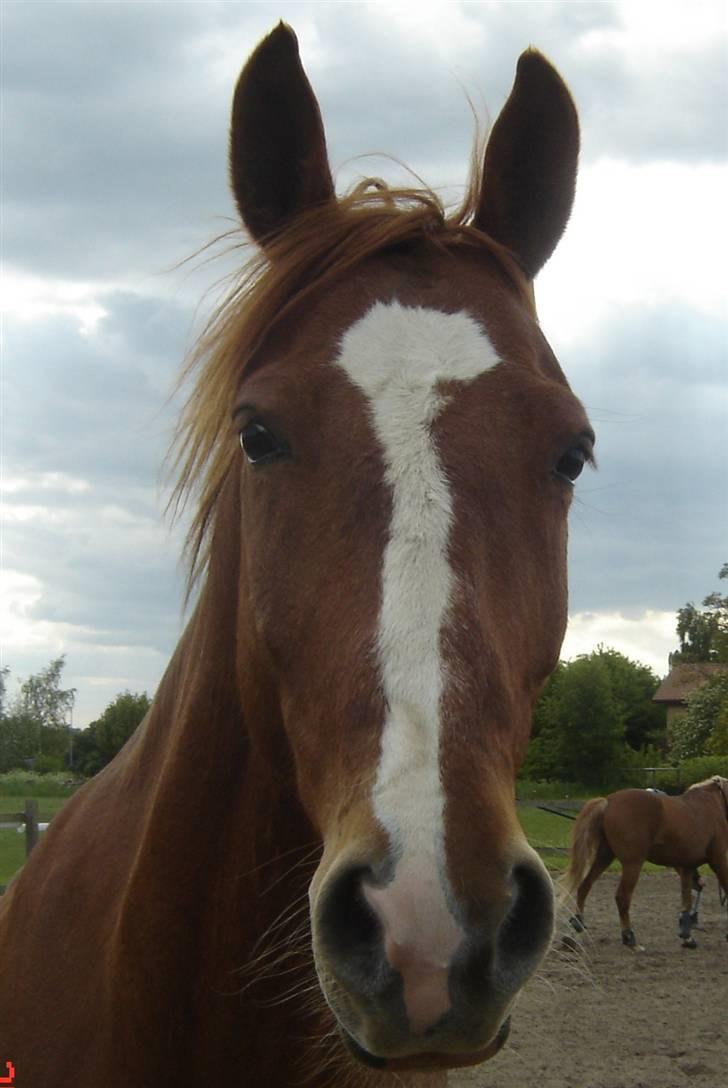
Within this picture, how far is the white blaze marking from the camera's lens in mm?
1590

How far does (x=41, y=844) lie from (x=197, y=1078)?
1.15 meters

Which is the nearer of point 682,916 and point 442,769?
point 442,769

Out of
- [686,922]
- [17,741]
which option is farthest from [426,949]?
[17,741]

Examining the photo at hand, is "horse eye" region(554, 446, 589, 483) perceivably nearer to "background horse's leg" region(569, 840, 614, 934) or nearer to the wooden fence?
the wooden fence

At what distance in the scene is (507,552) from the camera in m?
2.07

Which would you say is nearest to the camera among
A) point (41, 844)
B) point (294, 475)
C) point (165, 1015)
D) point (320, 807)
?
point (320, 807)

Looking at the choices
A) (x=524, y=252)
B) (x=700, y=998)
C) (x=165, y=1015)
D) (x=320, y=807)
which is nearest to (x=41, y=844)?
(x=165, y=1015)

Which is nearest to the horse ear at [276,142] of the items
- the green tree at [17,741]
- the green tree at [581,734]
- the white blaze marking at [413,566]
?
the white blaze marking at [413,566]

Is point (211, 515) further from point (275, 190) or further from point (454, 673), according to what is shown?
point (454, 673)

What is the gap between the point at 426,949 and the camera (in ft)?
5.01

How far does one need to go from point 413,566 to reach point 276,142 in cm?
142

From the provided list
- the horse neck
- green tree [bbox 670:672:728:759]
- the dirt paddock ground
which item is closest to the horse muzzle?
Answer: the horse neck

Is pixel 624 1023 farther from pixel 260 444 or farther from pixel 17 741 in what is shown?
pixel 17 741

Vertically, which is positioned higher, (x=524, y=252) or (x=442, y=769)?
(x=524, y=252)
